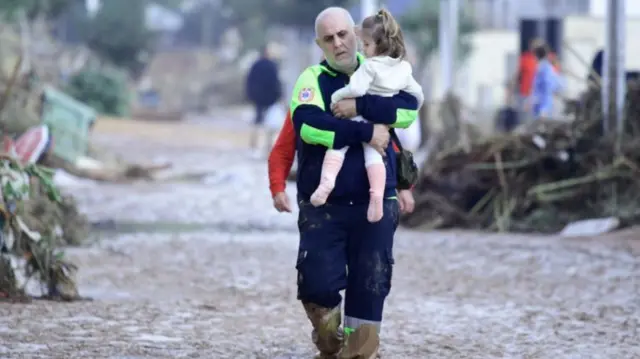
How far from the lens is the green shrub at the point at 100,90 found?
41781mm

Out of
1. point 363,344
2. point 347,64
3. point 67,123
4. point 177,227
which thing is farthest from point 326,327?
point 67,123

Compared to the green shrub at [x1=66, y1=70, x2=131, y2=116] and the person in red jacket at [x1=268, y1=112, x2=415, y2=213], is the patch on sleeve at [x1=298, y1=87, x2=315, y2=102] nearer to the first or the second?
the person in red jacket at [x1=268, y1=112, x2=415, y2=213]

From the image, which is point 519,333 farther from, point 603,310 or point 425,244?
point 425,244

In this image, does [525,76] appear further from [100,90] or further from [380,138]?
[380,138]

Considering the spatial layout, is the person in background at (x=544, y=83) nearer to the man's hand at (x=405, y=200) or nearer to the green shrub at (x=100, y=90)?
the man's hand at (x=405, y=200)

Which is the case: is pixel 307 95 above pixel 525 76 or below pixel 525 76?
above

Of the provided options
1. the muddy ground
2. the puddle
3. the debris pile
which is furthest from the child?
the debris pile

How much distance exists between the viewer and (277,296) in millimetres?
9859

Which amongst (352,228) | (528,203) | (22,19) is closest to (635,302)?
(352,228)

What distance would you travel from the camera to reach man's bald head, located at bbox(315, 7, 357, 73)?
22.0 ft

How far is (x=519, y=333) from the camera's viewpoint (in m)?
8.41

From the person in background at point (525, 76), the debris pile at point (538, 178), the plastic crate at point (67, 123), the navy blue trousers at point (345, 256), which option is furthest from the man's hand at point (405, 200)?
the person in background at point (525, 76)

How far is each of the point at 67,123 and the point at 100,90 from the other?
22.3 meters

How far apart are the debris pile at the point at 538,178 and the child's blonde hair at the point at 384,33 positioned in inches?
321
